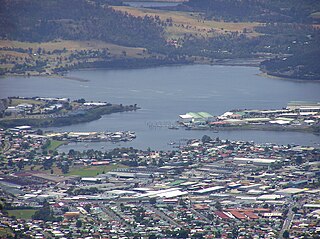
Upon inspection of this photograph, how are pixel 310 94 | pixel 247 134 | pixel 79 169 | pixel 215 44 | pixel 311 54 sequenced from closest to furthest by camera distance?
1. pixel 79 169
2. pixel 247 134
3. pixel 310 94
4. pixel 311 54
5. pixel 215 44

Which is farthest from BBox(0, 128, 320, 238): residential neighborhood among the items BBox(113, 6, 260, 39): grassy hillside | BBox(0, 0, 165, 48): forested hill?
BBox(113, 6, 260, 39): grassy hillside

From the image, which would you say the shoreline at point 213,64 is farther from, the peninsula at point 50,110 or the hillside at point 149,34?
the peninsula at point 50,110

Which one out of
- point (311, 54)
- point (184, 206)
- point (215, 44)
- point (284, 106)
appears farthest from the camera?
point (215, 44)

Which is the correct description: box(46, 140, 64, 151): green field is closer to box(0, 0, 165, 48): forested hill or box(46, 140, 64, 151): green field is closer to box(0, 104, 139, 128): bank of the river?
box(0, 104, 139, 128): bank of the river

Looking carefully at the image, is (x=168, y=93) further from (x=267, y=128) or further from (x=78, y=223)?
(x=78, y=223)

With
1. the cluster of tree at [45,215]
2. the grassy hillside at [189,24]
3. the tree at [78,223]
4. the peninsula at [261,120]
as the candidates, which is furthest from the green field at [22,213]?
the grassy hillside at [189,24]

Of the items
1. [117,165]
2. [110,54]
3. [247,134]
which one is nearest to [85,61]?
[110,54]

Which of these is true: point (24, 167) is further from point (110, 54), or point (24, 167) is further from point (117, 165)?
point (110, 54)
